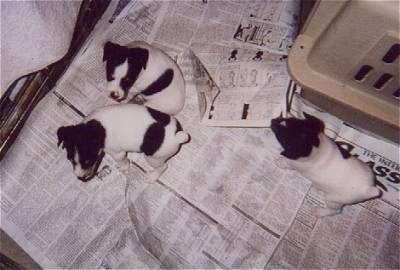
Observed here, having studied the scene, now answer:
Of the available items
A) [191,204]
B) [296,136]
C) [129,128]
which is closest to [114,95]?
[129,128]

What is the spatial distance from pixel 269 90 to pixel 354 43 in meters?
0.37

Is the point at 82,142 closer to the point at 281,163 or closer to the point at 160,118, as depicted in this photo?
the point at 160,118

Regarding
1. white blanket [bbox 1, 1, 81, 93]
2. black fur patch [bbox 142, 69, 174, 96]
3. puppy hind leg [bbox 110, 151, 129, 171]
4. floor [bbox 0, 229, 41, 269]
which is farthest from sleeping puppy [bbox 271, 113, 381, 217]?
floor [bbox 0, 229, 41, 269]

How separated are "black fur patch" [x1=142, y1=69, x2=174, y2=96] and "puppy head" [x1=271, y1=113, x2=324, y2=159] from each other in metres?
0.36

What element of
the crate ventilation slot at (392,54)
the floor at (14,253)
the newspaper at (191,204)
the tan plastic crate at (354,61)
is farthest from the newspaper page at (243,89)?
the floor at (14,253)

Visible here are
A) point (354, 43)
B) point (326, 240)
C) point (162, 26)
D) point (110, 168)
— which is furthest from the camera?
point (162, 26)

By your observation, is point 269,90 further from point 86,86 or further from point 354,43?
point 86,86

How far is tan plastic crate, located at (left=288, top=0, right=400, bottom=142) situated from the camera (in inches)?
36.7

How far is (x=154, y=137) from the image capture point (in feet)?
3.64

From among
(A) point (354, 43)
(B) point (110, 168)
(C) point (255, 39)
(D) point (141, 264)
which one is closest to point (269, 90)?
(C) point (255, 39)

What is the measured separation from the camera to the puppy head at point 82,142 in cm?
105

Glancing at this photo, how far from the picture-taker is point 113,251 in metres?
1.31

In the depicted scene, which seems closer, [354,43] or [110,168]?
[354,43]

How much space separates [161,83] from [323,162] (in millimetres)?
527
